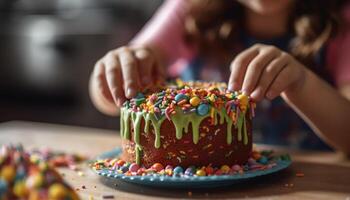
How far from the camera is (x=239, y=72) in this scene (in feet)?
3.55

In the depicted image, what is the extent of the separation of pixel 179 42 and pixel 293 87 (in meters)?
0.66

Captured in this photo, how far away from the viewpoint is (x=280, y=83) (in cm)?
109

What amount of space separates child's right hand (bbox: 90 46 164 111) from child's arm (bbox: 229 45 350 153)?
21 centimetres

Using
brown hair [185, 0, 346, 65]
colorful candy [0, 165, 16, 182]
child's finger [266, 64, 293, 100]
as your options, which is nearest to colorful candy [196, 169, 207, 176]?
child's finger [266, 64, 293, 100]

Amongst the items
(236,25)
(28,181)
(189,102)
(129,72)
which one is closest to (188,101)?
(189,102)

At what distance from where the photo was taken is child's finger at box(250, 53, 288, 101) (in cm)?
105

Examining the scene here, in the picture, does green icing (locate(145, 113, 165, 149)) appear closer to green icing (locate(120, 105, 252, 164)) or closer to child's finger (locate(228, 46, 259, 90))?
green icing (locate(120, 105, 252, 164))

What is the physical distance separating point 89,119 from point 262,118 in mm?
1777

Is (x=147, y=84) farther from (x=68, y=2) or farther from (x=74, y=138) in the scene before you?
(x=68, y=2)

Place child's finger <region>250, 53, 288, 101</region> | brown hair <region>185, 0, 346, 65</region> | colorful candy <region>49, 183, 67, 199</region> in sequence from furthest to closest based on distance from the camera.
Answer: brown hair <region>185, 0, 346, 65</region> → child's finger <region>250, 53, 288, 101</region> → colorful candy <region>49, 183, 67, 199</region>

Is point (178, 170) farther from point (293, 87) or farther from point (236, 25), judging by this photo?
point (236, 25)

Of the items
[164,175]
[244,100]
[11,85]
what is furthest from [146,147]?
[11,85]

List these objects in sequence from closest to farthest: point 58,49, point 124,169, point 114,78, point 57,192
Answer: point 57,192 < point 124,169 < point 114,78 < point 58,49

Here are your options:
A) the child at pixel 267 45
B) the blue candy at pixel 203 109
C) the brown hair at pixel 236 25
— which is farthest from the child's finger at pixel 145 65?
the brown hair at pixel 236 25
